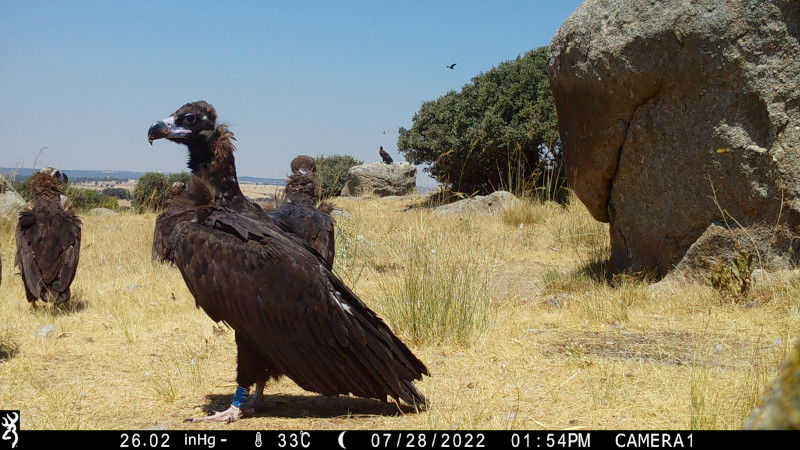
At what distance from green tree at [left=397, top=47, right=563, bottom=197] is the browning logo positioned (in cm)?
1078

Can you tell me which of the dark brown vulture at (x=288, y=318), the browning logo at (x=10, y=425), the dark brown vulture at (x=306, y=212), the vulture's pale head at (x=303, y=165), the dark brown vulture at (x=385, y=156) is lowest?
the browning logo at (x=10, y=425)

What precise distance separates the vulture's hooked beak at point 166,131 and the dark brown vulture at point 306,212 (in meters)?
1.13

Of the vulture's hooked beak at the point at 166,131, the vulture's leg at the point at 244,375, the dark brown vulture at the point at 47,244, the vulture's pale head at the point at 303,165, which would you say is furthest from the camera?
the vulture's pale head at the point at 303,165

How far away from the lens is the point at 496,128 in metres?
15.0

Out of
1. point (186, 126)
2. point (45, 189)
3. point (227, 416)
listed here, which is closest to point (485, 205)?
point (45, 189)

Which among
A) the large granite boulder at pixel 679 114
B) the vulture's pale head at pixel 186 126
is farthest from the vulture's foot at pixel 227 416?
the large granite boulder at pixel 679 114

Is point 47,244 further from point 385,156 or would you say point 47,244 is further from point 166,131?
point 385,156

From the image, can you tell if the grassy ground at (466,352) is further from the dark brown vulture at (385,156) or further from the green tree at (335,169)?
the green tree at (335,169)

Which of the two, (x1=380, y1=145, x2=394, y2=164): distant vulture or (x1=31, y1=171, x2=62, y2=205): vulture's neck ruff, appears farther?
(x1=380, y1=145, x2=394, y2=164): distant vulture

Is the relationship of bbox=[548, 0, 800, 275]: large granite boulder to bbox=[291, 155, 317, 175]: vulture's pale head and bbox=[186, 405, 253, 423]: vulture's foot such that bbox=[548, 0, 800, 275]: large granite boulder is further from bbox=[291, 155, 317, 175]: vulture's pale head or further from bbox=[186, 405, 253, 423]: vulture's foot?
bbox=[186, 405, 253, 423]: vulture's foot

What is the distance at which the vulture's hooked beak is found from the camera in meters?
4.88

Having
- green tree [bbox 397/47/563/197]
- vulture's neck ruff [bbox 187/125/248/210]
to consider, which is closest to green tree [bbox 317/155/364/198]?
green tree [bbox 397/47/563/197]

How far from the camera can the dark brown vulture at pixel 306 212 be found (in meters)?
6.77

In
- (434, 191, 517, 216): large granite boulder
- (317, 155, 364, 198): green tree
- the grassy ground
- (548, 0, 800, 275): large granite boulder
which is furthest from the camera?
(317, 155, 364, 198): green tree
